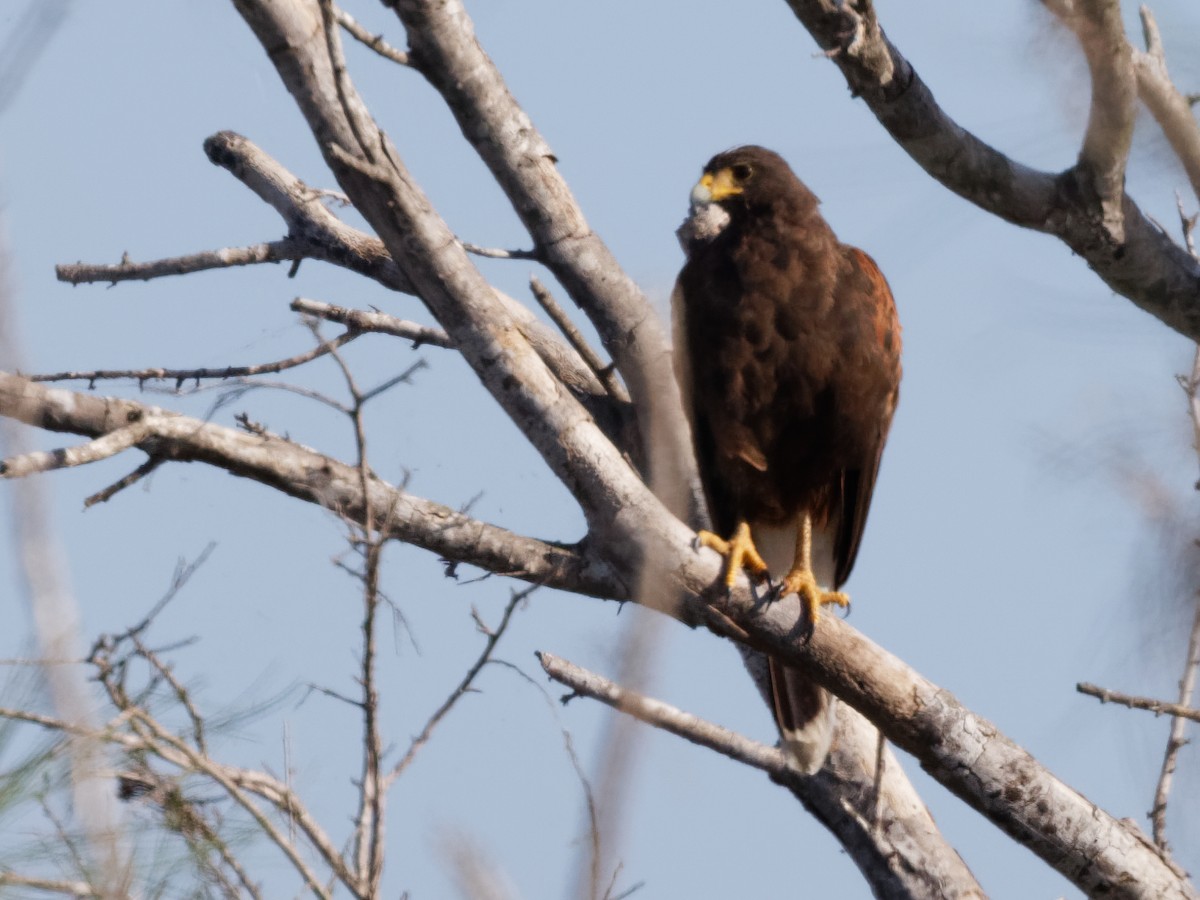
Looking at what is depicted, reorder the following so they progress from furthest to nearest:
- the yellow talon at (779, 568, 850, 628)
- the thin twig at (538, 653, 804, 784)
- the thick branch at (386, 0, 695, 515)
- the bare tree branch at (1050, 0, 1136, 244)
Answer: the thin twig at (538, 653, 804, 784) → the thick branch at (386, 0, 695, 515) → the yellow talon at (779, 568, 850, 628) → the bare tree branch at (1050, 0, 1136, 244)

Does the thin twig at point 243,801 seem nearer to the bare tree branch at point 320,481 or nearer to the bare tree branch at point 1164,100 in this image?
the bare tree branch at point 320,481

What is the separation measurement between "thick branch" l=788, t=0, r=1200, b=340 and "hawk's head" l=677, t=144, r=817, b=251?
1.08 m

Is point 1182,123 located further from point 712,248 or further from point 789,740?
point 789,740

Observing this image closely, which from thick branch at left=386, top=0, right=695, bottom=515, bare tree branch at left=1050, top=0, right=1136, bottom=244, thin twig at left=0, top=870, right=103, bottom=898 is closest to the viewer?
thin twig at left=0, top=870, right=103, bottom=898

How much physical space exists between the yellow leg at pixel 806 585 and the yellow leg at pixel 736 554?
0.31 feet

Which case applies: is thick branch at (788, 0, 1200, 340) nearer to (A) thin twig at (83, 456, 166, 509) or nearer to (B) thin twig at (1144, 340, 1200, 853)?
(B) thin twig at (1144, 340, 1200, 853)

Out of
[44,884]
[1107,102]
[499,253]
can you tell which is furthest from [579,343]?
[44,884]

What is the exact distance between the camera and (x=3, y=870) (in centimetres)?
216

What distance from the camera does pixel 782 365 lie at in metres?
4.13

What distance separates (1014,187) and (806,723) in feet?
5.16

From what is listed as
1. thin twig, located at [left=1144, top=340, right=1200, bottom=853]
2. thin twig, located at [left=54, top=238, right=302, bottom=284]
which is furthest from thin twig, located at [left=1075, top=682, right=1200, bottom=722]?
thin twig, located at [left=54, top=238, right=302, bottom=284]

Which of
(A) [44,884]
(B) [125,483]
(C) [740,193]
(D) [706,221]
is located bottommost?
(A) [44,884]

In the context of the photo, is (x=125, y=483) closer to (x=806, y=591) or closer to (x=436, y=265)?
(x=436, y=265)

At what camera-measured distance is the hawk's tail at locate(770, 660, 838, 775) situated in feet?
12.9
